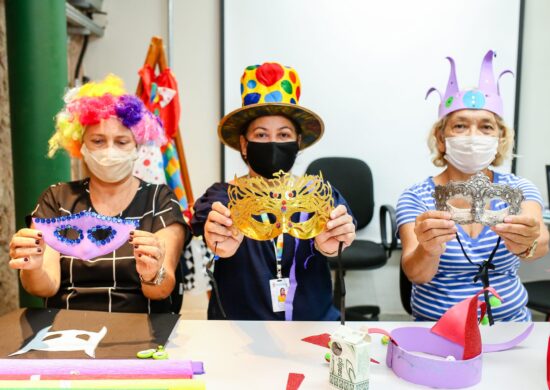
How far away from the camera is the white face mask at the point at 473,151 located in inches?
67.1

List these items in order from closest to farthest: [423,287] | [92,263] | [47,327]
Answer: [47,327] < [92,263] < [423,287]

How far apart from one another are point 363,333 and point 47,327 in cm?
93

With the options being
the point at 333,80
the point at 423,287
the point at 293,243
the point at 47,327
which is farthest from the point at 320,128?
the point at 333,80

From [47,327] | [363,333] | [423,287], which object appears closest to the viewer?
[363,333]

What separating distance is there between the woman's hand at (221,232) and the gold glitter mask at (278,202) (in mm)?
30

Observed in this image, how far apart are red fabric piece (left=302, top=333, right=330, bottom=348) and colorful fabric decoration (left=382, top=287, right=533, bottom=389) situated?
141mm

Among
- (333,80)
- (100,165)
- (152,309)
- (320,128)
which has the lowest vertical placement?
(152,309)

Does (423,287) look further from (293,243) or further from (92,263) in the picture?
(92,263)

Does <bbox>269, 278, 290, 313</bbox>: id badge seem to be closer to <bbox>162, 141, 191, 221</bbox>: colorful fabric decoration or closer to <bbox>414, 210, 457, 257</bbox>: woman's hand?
<bbox>414, 210, 457, 257</bbox>: woman's hand

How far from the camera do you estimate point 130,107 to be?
1.77 meters

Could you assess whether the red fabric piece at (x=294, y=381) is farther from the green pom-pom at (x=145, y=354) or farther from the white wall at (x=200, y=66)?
the white wall at (x=200, y=66)

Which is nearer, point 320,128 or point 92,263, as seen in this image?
point 92,263

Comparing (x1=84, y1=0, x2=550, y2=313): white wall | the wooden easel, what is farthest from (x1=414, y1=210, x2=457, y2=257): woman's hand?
(x1=84, y1=0, x2=550, y2=313): white wall

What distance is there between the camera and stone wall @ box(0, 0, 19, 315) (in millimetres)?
2551
